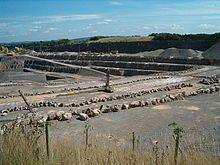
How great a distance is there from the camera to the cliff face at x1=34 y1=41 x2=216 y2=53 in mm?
49875

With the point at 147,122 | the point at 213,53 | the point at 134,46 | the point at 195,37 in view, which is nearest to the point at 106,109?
the point at 147,122

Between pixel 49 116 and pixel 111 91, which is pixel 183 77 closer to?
pixel 111 91

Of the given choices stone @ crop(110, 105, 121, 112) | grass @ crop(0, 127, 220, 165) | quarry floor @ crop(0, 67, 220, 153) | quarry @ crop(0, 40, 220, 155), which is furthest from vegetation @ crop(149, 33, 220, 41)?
grass @ crop(0, 127, 220, 165)

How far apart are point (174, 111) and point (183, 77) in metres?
11.5

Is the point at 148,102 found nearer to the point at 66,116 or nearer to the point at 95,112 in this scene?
the point at 95,112

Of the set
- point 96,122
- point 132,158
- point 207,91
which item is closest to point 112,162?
point 132,158

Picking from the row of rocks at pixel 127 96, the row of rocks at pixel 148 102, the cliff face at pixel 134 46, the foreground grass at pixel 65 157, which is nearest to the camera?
the foreground grass at pixel 65 157

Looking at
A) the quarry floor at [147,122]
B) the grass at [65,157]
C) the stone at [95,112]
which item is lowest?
the quarry floor at [147,122]

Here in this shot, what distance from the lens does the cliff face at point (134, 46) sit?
164 ft

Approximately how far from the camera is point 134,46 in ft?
188

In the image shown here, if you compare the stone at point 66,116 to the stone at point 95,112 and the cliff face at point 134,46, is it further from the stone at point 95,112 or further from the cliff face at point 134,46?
the cliff face at point 134,46

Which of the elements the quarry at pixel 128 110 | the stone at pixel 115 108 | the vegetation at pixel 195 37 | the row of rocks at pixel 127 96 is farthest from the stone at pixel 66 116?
the vegetation at pixel 195 37

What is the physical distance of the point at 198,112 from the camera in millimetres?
15617

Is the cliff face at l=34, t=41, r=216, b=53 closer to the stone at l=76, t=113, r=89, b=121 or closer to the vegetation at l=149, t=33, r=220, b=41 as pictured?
the vegetation at l=149, t=33, r=220, b=41
